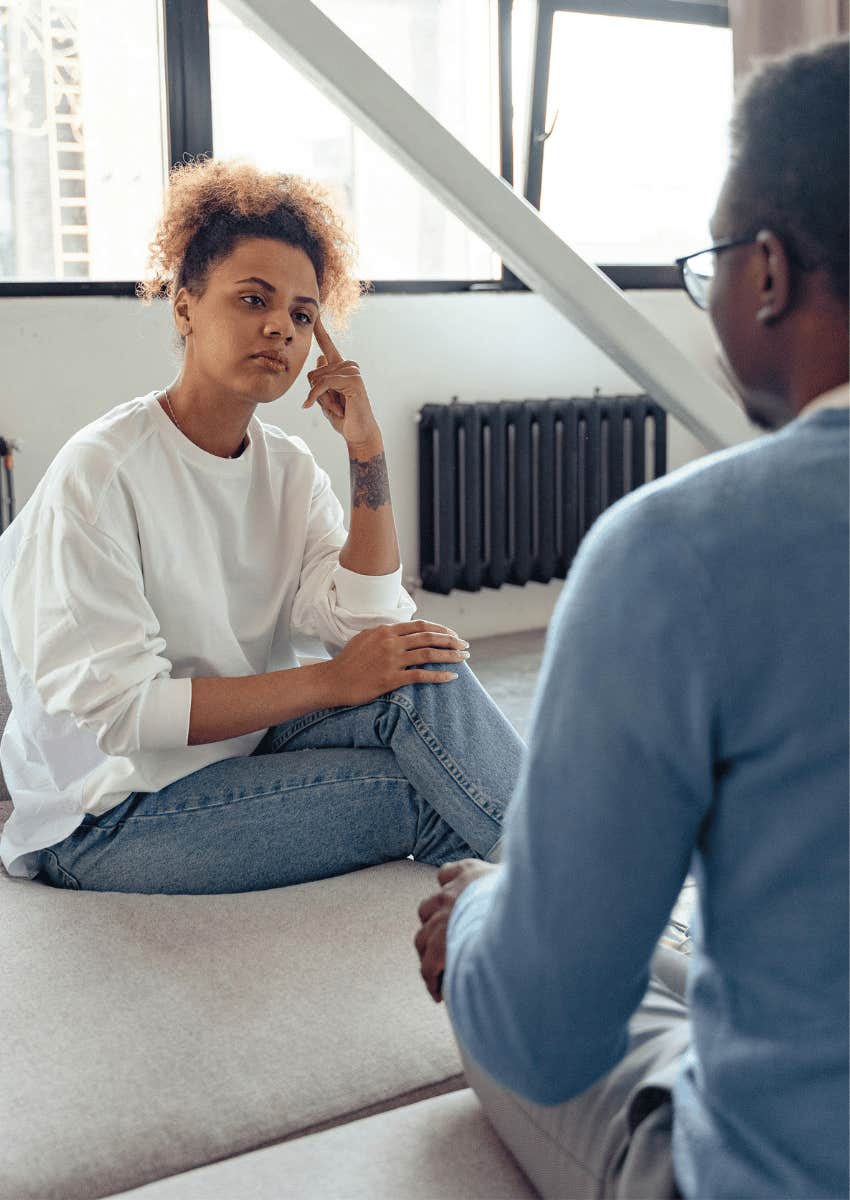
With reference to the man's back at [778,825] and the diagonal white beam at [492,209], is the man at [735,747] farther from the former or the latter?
the diagonal white beam at [492,209]

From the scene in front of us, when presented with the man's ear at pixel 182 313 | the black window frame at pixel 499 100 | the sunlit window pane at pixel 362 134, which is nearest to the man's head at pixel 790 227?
the man's ear at pixel 182 313

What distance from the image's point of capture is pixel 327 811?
1.58 metres

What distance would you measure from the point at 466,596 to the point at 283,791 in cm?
264

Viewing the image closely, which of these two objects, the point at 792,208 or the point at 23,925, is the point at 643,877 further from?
the point at 23,925

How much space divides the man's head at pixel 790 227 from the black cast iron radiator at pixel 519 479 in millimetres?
3319

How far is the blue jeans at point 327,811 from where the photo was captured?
1.55 meters

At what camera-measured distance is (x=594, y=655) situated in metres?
0.59

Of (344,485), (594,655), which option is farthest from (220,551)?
(344,485)

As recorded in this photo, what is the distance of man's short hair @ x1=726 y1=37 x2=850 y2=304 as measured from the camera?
60 cm

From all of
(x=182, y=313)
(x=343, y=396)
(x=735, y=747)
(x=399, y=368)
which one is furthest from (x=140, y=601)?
(x=399, y=368)

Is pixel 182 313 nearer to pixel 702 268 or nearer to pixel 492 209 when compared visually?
pixel 492 209

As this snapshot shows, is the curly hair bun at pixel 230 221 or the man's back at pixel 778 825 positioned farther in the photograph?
the curly hair bun at pixel 230 221

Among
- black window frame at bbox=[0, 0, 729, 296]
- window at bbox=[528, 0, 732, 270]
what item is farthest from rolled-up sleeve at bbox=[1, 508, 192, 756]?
window at bbox=[528, 0, 732, 270]

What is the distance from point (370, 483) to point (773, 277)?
1.32 metres
